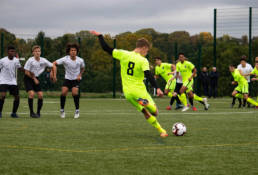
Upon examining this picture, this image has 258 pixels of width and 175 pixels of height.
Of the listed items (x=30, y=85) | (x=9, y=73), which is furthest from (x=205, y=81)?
(x=9, y=73)

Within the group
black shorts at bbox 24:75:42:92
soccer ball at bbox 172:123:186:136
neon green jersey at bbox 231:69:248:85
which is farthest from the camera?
neon green jersey at bbox 231:69:248:85

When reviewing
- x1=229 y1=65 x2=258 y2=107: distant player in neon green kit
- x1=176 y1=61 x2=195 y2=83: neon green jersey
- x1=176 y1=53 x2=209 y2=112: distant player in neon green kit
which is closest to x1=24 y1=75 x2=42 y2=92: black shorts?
x1=176 y1=53 x2=209 y2=112: distant player in neon green kit

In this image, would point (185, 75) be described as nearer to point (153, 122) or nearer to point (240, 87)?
point (240, 87)

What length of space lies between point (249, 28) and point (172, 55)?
5.11 metres

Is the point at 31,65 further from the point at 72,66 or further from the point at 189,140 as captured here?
the point at 189,140

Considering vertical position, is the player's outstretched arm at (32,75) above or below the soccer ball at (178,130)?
above

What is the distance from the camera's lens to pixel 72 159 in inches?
251

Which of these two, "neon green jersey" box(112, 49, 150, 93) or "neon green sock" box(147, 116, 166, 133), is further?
"neon green sock" box(147, 116, 166, 133)

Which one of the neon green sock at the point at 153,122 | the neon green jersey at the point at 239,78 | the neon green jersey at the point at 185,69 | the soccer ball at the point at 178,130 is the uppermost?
the neon green jersey at the point at 185,69

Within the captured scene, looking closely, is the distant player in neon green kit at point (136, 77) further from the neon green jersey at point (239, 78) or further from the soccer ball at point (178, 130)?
the neon green jersey at point (239, 78)

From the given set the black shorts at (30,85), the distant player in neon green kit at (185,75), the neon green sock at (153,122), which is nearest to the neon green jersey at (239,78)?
the distant player in neon green kit at (185,75)

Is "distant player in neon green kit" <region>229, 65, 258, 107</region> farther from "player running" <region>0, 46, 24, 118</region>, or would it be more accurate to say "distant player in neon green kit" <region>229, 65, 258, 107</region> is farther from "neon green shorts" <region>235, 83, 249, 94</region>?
"player running" <region>0, 46, 24, 118</region>

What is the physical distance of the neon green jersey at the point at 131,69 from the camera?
8.87 metres

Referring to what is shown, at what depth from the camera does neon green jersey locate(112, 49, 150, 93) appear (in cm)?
887
